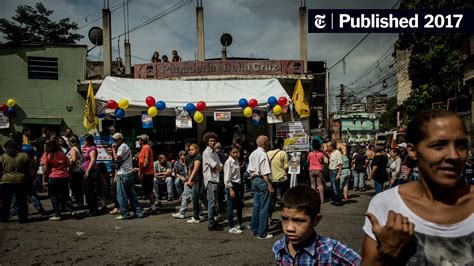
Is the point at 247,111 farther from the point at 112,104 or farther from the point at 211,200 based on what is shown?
the point at 211,200

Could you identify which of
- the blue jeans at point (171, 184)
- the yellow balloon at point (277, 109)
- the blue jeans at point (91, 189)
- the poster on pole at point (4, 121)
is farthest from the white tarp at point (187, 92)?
the poster on pole at point (4, 121)

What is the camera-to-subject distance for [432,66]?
2228 cm

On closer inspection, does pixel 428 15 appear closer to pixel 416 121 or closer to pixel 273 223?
pixel 273 223

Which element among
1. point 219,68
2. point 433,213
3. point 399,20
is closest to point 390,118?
point 219,68

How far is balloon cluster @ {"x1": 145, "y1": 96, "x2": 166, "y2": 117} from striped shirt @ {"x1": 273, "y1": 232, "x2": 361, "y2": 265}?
315 inches

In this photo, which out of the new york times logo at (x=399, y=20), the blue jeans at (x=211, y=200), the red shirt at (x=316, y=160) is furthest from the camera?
the red shirt at (x=316, y=160)

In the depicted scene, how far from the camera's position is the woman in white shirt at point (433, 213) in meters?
1.34

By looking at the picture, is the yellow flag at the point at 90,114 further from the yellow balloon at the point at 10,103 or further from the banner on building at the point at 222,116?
the yellow balloon at the point at 10,103

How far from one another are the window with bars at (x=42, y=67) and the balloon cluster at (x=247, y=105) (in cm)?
997

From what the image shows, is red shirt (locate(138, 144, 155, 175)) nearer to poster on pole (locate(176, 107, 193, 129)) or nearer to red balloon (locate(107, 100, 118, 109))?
poster on pole (locate(176, 107, 193, 129))

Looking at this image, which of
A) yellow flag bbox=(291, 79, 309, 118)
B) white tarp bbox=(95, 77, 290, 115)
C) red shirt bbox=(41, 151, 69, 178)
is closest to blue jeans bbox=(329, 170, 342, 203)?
yellow flag bbox=(291, 79, 309, 118)

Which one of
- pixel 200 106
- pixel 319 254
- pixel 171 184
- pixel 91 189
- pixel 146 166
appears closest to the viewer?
pixel 319 254

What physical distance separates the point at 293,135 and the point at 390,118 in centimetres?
4737

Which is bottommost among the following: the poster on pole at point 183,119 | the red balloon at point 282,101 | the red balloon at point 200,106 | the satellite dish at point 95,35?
the poster on pole at point 183,119
